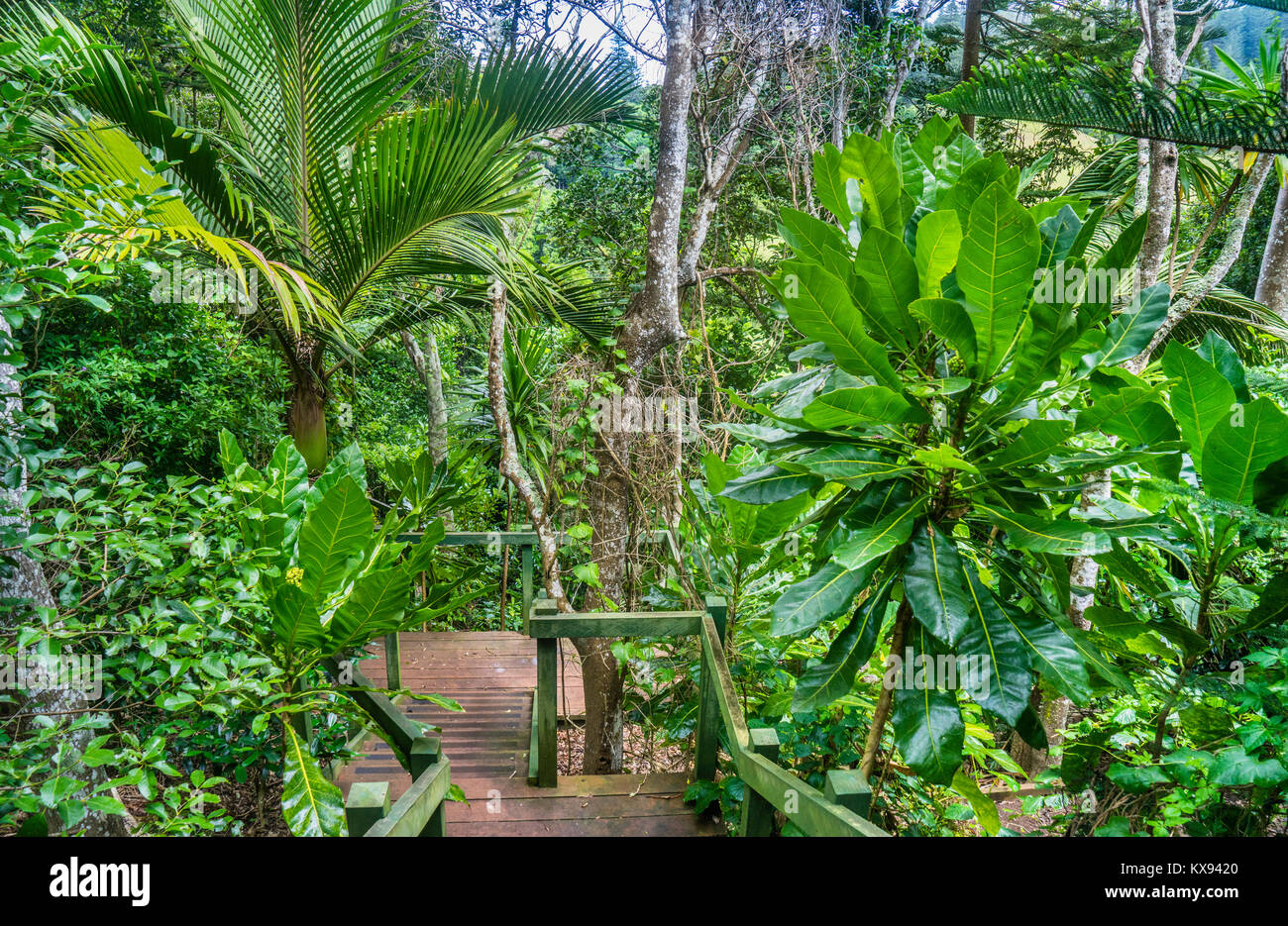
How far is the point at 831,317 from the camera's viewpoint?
3.82 feet

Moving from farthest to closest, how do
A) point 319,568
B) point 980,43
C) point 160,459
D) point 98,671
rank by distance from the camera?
point 980,43 → point 160,459 → point 319,568 → point 98,671

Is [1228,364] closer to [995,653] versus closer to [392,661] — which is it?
[995,653]

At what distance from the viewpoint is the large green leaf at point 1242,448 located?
118 cm

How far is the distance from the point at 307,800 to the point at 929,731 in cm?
145

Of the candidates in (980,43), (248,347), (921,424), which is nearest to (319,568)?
(921,424)

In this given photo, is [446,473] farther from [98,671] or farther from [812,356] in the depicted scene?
[812,356]

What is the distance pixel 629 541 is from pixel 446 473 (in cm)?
176

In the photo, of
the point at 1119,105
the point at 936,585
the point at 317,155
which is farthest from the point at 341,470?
the point at 1119,105

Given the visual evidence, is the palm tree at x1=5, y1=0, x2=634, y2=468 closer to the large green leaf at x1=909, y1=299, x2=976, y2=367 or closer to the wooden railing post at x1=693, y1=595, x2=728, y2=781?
the wooden railing post at x1=693, y1=595, x2=728, y2=781

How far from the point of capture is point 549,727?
2.50 meters

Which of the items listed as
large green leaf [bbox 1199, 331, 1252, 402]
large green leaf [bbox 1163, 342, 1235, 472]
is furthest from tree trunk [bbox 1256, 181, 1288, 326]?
large green leaf [bbox 1163, 342, 1235, 472]

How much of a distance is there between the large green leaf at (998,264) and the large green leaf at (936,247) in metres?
0.04

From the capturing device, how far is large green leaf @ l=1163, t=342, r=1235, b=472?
4.14 feet

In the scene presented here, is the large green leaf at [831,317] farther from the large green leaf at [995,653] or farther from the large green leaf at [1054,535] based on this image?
the large green leaf at [995,653]
